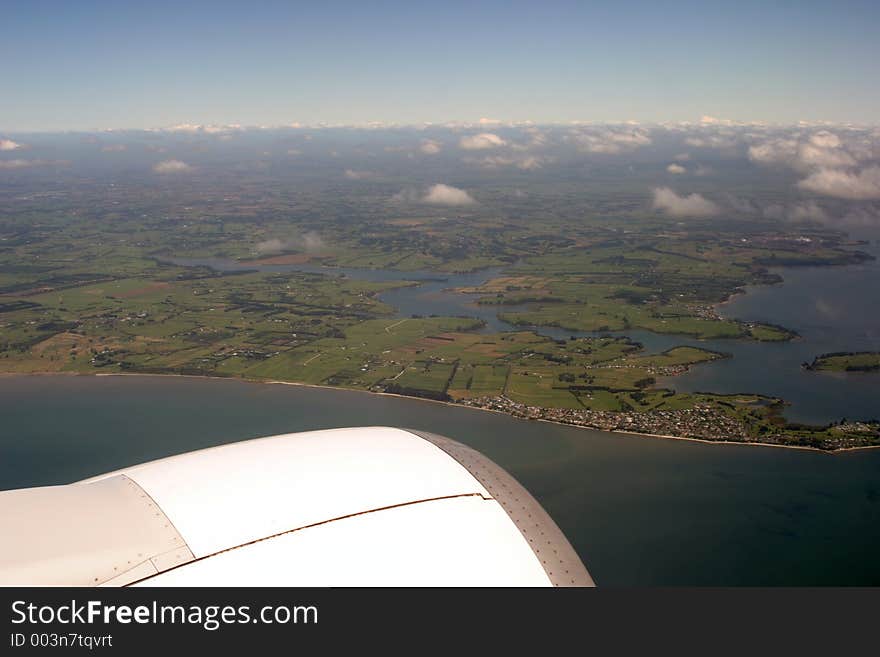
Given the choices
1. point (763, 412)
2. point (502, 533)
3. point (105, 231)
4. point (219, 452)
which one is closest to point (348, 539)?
point (502, 533)

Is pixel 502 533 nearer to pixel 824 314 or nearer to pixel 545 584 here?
pixel 545 584

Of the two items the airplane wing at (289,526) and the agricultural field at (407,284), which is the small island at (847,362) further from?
the airplane wing at (289,526)

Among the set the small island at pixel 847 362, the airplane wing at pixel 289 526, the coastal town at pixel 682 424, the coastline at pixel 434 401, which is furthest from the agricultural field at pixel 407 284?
the airplane wing at pixel 289 526

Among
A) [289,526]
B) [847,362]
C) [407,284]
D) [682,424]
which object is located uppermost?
[289,526]

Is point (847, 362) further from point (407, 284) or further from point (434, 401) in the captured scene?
point (407, 284)

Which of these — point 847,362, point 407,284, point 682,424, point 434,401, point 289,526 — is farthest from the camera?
point 407,284

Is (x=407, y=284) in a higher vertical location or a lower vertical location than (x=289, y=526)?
lower

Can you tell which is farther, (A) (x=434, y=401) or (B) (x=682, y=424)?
(A) (x=434, y=401)

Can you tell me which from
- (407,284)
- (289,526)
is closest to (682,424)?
(289,526)

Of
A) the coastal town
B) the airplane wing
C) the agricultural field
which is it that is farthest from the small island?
the airplane wing
